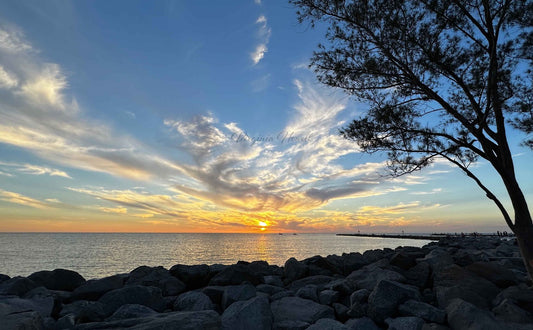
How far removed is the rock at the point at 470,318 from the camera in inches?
200

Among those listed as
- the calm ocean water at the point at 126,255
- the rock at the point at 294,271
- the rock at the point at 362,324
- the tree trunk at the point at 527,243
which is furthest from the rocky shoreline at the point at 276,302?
the calm ocean water at the point at 126,255

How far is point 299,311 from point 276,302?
2.26ft

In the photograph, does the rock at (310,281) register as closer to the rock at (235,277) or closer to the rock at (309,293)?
the rock at (235,277)

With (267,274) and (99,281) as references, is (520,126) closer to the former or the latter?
(267,274)

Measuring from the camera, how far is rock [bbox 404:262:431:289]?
9.01 meters

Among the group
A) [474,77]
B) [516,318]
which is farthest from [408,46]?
[516,318]

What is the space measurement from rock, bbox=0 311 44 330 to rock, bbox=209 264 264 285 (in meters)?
5.24

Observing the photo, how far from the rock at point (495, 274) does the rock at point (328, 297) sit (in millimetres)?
3787

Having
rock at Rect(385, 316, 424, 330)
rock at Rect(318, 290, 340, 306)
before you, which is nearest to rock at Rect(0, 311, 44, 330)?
rock at Rect(318, 290, 340, 306)

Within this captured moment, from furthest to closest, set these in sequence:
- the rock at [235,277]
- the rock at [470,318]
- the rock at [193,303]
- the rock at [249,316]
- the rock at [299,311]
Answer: the rock at [235,277], the rock at [193,303], the rock at [299,311], the rock at [249,316], the rock at [470,318]

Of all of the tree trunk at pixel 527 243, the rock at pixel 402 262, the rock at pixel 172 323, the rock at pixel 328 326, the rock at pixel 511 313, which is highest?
the tree trunk at pixel 527 243

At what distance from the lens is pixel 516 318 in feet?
18.9

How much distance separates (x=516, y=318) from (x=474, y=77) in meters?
6.61

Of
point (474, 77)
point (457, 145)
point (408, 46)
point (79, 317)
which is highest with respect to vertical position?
point (408, 46)
